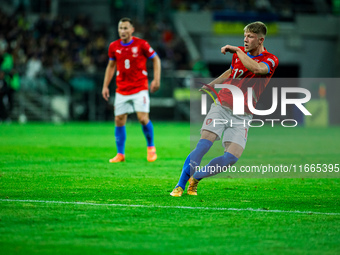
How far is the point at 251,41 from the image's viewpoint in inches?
280

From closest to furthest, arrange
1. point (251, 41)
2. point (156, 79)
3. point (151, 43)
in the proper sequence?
1. point (251, 41)
2. point (156, 79)
3. point (151, 43)

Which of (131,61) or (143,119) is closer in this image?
(131,61)

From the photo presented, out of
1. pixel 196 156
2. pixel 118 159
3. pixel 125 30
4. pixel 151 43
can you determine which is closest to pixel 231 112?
pixel 196 156

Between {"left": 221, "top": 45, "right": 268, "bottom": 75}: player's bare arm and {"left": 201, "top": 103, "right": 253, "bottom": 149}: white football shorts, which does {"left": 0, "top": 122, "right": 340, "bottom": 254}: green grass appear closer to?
{"left": 201, "top": 103, "right": 253, "bottom": 149}: white football shorts

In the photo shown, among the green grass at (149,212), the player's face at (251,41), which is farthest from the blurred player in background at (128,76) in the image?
the player's face at (251,41)

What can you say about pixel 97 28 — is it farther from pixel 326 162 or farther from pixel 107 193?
pixel 107 193

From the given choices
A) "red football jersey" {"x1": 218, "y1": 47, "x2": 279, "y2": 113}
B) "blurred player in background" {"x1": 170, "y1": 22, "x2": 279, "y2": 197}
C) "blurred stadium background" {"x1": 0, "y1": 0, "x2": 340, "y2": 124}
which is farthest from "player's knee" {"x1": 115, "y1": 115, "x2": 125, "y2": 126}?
"blurred stadium background" {"x1": 0, "y1": 0, "x2": 340, "y2": 124}

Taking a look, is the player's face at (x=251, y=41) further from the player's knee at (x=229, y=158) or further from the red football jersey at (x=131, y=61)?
the red football jersey at (x=131, y=61)

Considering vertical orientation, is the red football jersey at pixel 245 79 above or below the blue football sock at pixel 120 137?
above

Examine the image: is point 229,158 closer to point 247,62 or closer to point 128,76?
point 247,62

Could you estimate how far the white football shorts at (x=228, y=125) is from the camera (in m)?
7.20

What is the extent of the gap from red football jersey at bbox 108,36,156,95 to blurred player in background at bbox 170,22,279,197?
14.3 ft

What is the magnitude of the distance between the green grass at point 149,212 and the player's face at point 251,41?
169 centimetres

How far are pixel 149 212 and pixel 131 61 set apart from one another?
5.59 metres
